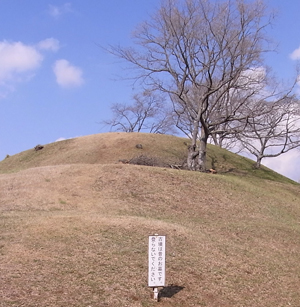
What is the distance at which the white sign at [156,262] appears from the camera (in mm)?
7406

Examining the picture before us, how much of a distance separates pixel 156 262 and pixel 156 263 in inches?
0.7

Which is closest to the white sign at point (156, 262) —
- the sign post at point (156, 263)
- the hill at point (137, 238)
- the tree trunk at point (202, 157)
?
the sign post at point (156, 263)

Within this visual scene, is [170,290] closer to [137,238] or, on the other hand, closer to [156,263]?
[156,263]

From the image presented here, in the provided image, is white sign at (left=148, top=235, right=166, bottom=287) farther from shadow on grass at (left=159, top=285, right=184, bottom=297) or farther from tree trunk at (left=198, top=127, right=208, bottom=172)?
tree trunk at (left=198, top=127, right=208, bottom=172)

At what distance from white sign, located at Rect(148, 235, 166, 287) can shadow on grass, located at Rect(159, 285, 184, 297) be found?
41 centimetres

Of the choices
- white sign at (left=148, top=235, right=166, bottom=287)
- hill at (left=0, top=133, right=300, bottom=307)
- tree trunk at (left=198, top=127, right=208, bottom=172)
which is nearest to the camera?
white sign at (left=148, top=235, right=166, bottom=287)

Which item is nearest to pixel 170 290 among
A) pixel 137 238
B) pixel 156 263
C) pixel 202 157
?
pixel 156 263

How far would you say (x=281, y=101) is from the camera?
2436cm

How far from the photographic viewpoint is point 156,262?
748 cm

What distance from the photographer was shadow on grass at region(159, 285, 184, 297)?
25.3 ft

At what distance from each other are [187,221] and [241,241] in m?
2.27

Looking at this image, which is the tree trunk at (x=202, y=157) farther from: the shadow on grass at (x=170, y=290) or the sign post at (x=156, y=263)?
the sign post at (x=156, y=263)

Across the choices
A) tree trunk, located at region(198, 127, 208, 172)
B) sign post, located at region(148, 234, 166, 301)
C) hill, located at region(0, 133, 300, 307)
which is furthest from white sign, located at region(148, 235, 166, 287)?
tree trunk, located at region(198, 127, 208, 172)

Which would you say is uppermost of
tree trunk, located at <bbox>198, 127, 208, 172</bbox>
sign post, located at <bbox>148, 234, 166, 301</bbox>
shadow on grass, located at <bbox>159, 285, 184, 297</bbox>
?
tree trunk, located at <bbox>198, 127, 208, 172</bbox>
